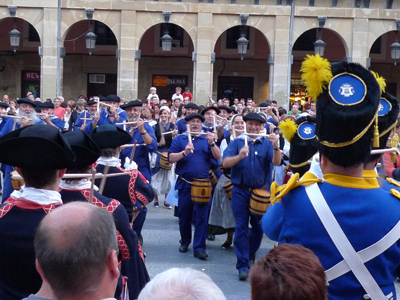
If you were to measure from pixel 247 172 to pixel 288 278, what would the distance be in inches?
221

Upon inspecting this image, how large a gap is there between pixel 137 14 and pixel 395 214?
22101 mm

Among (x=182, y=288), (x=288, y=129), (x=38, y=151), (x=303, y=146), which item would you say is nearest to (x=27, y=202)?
(x=38, y=151)

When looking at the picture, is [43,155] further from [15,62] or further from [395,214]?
[15,62]

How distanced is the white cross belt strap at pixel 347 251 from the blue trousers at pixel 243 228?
14.6 ft

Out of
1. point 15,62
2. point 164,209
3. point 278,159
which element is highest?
point 15,62

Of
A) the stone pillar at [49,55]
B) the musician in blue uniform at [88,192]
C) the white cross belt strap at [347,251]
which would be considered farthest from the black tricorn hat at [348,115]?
the stone pillar at [49,55]

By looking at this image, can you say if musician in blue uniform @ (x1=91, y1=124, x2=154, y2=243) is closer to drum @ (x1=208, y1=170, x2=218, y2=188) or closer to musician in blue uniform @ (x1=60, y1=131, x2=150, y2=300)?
musician in blue uniform @ (x1=60, y1=131, x2=150, y2=300)

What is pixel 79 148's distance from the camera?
4211 mm

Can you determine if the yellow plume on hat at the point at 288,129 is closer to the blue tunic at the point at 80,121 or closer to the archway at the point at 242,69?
the blue tunic at the point at 80,121

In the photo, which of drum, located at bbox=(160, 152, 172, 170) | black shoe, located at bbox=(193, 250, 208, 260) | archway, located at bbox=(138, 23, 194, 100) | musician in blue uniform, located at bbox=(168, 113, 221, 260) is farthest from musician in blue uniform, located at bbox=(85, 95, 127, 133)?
archway, located at bbox=(138, 23, 194, 100)

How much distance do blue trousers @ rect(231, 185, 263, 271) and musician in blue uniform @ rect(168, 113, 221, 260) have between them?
33.0 inches

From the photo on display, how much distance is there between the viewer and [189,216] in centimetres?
885

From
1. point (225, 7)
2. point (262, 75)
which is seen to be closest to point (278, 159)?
point (225, 7)

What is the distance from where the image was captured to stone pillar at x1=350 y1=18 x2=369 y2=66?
80.5 ft
